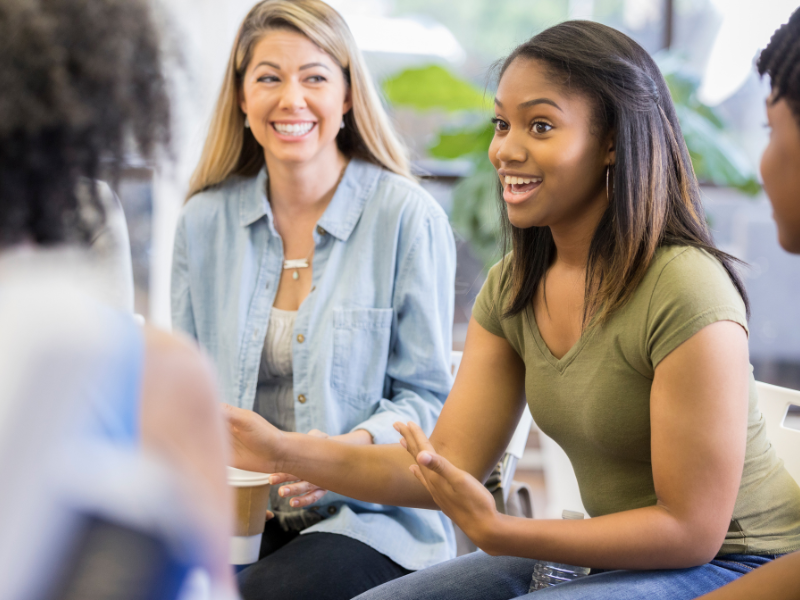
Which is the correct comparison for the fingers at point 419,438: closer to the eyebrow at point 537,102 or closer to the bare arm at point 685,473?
the bare arm at point 685,473

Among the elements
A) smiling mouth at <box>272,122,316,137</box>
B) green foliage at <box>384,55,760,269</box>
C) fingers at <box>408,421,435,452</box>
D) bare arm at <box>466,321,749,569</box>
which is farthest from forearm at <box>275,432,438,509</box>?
green foliage at <box>384,55,760,269</box>

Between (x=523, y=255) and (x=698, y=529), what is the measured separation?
51 cm

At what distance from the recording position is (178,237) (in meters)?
1.72

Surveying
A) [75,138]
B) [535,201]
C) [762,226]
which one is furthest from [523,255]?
[762,226]

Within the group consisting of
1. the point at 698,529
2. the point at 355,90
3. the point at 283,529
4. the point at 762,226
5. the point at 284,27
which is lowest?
the point at 283,529

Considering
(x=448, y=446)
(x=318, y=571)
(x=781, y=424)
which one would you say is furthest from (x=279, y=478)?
(x=781, y=424)

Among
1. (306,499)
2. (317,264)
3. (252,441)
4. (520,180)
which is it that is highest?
(520,180)

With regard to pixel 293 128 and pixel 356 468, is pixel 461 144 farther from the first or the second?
pixel 356 468

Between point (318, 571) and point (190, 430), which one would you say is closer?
point (190, 430)

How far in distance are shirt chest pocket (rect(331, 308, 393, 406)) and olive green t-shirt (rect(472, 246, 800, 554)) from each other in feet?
1.52

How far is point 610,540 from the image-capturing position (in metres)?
1.00

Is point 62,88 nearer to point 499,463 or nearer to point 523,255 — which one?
point 523,255

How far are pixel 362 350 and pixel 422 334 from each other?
0.13 meters

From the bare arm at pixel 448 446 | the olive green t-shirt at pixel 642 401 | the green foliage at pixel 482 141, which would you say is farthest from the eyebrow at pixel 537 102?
the green foliage at pixel 482 141
